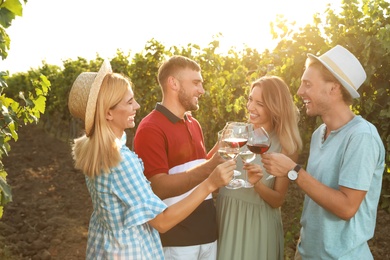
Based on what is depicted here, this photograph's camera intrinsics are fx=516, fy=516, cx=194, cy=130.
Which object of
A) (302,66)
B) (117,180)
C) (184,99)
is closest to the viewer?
(117,180)

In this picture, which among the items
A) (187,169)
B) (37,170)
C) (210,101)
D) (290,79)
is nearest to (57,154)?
(37,170)

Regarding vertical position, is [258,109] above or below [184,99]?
below

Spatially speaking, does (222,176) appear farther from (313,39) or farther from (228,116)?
(228,116)

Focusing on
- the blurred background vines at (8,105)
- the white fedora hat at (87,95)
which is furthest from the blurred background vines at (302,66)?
the white fedora hat at (87,95)

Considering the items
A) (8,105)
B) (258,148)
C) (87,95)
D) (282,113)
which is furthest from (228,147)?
(8,105)

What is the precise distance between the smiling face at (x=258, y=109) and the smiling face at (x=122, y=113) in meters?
0.97

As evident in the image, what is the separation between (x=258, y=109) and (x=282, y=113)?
0.16 m

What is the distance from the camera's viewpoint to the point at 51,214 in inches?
324

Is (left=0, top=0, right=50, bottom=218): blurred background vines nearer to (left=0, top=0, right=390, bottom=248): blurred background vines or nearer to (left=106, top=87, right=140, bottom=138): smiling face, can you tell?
(left=0, top=0, right=390, bottom=248): blurred background vines

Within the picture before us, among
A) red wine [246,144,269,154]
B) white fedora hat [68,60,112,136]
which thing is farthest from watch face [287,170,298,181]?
white fedora hat [68,60,112,136]

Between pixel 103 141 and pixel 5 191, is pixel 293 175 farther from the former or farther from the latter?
pixel 5 191

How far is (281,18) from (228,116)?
2319 millimetres

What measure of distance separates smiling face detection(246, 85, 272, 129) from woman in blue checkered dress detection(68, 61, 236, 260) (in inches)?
33.5

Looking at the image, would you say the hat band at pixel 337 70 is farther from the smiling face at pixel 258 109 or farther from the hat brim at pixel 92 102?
the hat brim at pixel 92 102
